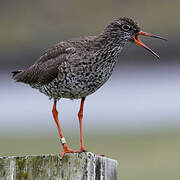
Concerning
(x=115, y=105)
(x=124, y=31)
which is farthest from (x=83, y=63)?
(x=115, y=105)

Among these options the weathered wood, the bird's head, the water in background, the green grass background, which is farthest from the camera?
the water in background

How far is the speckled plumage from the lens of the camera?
24.0 feet

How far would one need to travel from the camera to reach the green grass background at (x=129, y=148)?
1484cm

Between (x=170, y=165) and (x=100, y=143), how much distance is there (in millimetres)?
2406

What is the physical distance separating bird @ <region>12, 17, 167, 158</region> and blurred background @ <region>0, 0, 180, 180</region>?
22.8ft

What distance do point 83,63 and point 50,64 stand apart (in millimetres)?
454

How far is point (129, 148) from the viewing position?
56.2ft

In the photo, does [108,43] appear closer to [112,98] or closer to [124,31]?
[124,31]

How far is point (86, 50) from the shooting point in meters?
7.53

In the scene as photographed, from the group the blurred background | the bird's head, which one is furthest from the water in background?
the bird's head

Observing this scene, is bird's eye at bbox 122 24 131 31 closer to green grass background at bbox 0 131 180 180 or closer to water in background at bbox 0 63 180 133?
green grass background at bbox 0 131 180 180

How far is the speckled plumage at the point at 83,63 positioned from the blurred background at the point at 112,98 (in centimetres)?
694

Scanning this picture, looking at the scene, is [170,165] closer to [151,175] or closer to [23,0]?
[151,175]

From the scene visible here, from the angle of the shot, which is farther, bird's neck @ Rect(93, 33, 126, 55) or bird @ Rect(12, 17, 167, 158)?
bird's neck @ Rect(93, 33, 126, 55)
